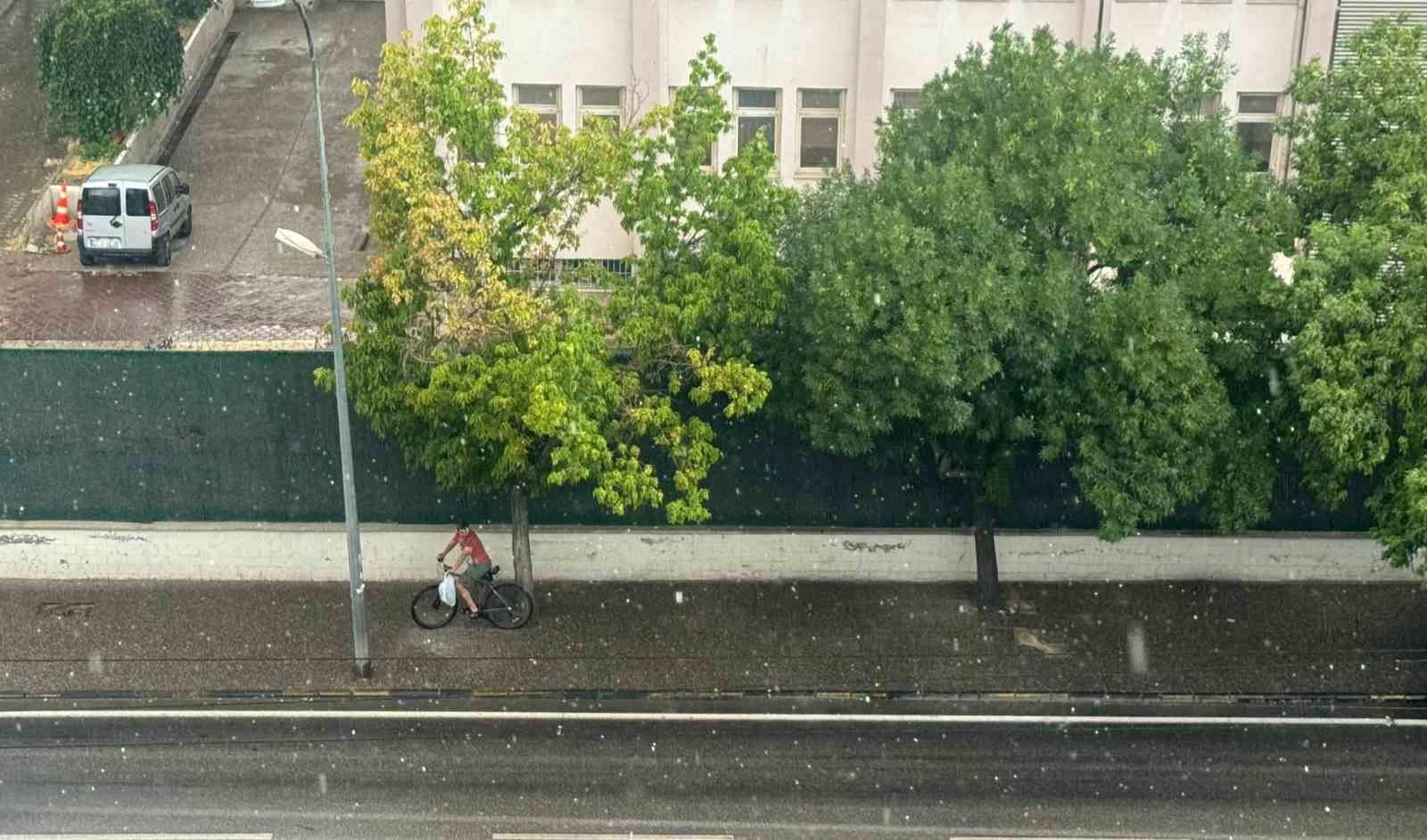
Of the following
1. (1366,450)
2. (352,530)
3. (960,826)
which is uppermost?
(1366,450)

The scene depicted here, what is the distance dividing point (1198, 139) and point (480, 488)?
32.0ft

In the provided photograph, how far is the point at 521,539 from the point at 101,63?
17.2 meters

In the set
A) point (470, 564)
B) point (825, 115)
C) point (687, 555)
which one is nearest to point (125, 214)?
point (825, 115)

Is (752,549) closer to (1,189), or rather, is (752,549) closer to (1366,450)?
(1366,450)

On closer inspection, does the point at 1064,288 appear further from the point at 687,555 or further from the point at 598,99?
the point at 598,99

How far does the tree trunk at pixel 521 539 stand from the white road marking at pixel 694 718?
2664 mm

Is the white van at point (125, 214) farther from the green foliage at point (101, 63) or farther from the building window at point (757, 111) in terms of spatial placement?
the building window at point (757, 111)

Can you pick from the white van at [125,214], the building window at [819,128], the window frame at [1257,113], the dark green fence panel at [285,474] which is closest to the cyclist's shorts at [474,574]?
the dark green fence panel at [285,474]

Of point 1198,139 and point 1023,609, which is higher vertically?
point 1198,139

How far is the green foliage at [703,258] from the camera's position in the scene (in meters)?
18.8

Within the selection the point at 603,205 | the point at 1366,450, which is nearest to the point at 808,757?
the point at 1366,450

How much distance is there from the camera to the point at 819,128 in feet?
95.1

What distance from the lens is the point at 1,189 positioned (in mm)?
32781

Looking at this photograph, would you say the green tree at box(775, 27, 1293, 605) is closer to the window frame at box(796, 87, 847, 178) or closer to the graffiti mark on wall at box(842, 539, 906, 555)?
the graffiti mark on wall at box(842, 539, 906, 555)
